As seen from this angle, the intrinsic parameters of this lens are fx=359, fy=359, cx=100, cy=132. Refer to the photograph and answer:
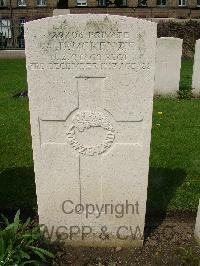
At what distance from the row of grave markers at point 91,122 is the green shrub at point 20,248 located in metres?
0.28

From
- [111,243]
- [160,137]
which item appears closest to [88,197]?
[111,243]

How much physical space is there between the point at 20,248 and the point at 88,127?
3.66 ft

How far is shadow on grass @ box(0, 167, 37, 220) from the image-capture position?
3927 mm

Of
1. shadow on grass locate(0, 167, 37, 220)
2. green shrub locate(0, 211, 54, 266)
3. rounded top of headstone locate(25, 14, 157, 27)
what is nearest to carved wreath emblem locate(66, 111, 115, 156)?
rounded top of headstone locate(25, 14, 157, 27)

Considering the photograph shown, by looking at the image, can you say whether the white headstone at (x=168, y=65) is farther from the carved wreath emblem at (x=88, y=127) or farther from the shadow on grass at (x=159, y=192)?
the carved wreath emblem at (x=88, y=127)

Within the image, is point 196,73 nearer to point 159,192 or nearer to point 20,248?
point 159,192

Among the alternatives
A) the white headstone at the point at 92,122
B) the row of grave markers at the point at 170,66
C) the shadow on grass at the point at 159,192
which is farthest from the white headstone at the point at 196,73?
the white headstone at the point at 92,122

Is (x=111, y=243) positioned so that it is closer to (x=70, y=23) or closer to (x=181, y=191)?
(x=181, y=191)

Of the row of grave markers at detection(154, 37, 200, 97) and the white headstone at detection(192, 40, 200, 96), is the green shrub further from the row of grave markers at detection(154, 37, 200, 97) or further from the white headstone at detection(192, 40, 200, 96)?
the white headstone at detection(192, 40, 200, 96)

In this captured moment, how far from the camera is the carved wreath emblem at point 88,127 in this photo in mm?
2885

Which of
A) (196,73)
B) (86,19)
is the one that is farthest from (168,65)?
(86,19)

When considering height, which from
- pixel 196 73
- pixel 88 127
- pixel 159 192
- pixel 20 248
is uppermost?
pixel 88 127

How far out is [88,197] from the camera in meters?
3.21

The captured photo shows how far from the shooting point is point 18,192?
425cm
